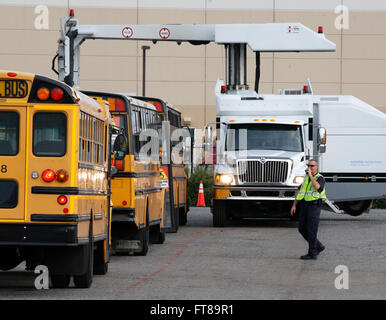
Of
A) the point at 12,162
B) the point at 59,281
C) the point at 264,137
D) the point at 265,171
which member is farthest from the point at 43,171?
the point at 264,137

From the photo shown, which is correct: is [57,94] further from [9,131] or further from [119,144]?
[119,144]

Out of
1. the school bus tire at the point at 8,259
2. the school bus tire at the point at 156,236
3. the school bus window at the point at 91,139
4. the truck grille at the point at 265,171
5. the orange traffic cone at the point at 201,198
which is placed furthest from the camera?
the orange traffic cone at the point at 201,198

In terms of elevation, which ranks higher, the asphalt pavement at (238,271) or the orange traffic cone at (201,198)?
the orange traffic cone at (201,198)

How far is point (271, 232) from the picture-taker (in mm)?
25391

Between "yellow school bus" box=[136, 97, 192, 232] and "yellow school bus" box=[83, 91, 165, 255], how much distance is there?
2.36 meters

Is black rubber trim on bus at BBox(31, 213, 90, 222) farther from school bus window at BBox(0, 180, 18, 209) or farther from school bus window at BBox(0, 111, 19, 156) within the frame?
school bus window at BBox(0, 111, 19, 156)

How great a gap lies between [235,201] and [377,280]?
1235cm

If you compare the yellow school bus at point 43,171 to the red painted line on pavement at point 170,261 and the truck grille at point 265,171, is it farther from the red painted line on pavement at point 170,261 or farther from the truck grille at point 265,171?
the truck grille at point 265,171

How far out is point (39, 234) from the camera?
11.9m

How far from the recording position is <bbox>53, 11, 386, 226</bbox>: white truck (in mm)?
26484

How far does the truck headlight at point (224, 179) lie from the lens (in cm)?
2670

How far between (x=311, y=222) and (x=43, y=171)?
7.28 metres

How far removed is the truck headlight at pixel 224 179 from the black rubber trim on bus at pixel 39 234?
587 inches

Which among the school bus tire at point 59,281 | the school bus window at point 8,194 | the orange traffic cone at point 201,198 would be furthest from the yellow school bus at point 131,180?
the orange traffic cone at point 201,198
